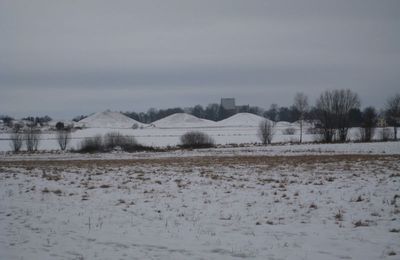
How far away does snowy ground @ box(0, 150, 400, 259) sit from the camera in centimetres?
698

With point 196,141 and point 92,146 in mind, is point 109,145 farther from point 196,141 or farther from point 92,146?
point 196,141

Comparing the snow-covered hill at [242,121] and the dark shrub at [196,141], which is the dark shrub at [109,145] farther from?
the snow-covered hill at [242,121]

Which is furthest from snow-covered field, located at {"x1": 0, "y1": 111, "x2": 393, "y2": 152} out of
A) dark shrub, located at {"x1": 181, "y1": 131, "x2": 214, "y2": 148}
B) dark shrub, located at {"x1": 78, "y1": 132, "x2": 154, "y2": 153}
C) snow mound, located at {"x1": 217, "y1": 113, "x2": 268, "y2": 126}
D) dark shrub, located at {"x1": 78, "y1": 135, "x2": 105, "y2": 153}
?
dark shrub, located at {"x1": 181, "y1": 131, "x2": 214, "y2": 148}

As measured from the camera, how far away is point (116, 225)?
28.8 ft

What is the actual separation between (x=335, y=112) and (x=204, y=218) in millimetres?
59253

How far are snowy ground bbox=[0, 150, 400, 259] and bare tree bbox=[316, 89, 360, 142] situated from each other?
49.4m

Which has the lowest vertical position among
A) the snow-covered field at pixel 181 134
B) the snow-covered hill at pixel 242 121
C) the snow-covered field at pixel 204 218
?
the snow-covered field at pixel 204 218

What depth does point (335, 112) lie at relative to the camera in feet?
209

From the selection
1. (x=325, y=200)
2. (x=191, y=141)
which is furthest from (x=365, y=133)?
(x=325, y=200)

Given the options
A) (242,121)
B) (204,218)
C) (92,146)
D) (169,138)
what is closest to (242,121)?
(242,121)

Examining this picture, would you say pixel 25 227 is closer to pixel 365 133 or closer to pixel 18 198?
pixel 18 198

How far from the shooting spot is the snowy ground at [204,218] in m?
6.98

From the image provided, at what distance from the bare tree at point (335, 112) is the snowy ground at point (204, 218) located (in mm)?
49367

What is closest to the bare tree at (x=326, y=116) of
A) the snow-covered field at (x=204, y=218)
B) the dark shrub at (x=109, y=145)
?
the dark shrub at (x=109, y=145)
